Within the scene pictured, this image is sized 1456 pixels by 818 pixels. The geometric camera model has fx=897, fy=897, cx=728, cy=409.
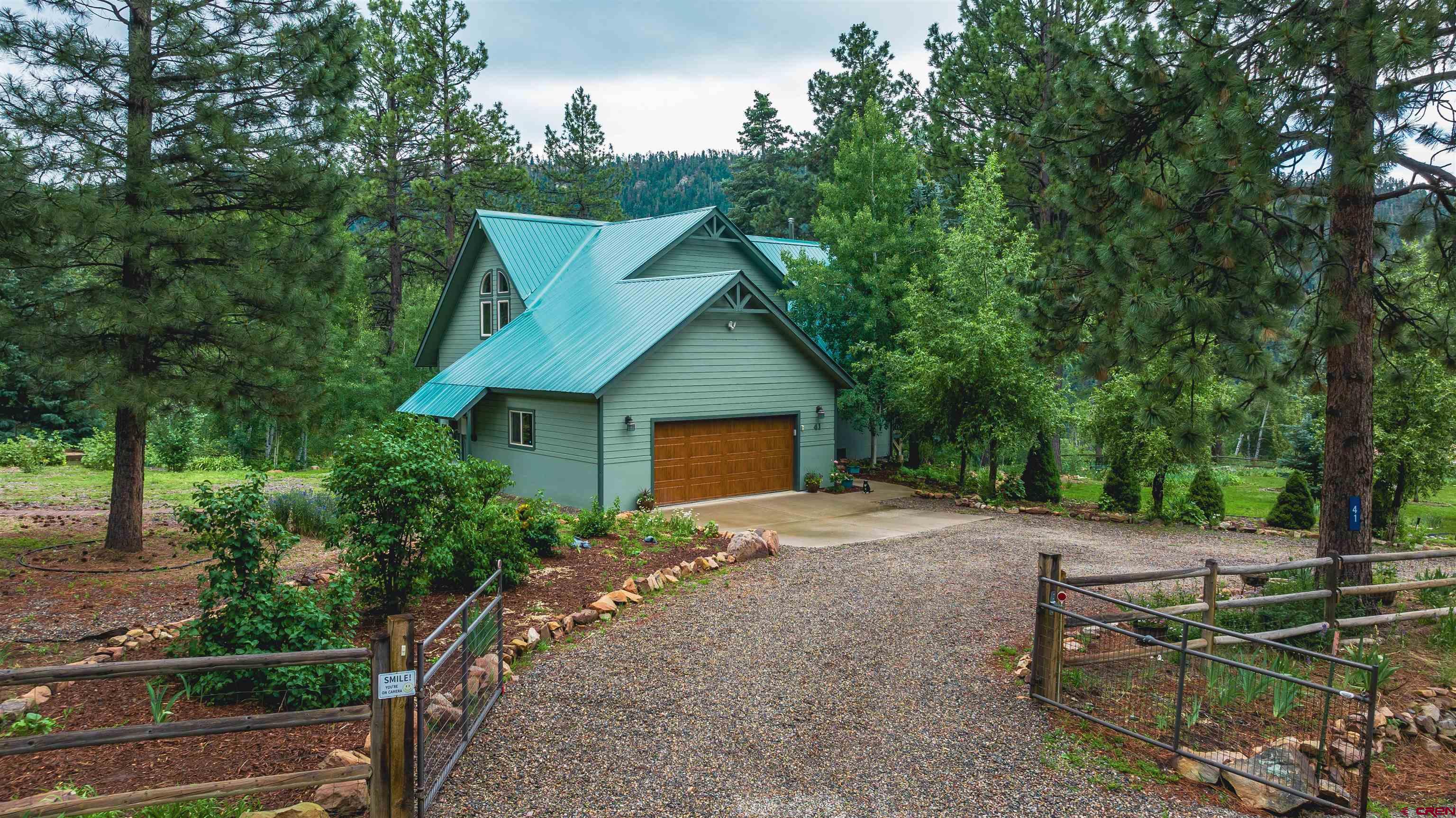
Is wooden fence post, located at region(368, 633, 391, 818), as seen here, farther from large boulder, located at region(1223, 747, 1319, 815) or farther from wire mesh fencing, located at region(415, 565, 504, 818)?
large boulder, located at region(1223, 747, 1319, 815)

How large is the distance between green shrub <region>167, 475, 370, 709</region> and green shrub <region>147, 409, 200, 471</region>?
70.7ft

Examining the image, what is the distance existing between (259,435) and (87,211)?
91.1 feet

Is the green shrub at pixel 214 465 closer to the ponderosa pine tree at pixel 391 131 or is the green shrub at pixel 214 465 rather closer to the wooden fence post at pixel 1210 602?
the ponderosa pine tree at pixel 391 131

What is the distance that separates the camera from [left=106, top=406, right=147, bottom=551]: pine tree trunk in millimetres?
11922

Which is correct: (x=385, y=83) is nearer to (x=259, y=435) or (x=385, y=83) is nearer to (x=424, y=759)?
(x=259, y=435)

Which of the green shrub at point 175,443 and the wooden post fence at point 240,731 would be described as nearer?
the wooden post fence at point 240,731

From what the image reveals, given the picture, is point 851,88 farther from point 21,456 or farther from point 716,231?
point 21,456

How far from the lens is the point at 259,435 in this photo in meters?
35.4

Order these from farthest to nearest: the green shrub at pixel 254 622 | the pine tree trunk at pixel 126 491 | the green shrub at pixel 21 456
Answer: the green shrub at pixel 21 456
the pine tree trunk at pixel 126 491
the green shrub at pixel 254 622

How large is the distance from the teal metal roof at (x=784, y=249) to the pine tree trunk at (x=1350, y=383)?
52.1 feet

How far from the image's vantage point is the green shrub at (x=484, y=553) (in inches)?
386

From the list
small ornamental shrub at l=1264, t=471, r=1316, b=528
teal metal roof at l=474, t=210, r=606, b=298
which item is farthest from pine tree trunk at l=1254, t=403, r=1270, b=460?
teal metal roof at l=474, t=210, r=606, b=298

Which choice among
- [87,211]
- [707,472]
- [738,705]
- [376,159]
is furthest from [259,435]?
[738,705]

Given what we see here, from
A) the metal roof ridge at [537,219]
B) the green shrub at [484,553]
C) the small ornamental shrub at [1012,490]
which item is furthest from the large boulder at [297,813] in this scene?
the metal roof ridge at [537,219]
